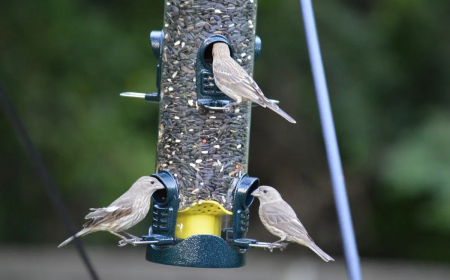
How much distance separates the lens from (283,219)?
4207 millimetres

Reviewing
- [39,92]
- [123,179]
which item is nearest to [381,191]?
[123,179]

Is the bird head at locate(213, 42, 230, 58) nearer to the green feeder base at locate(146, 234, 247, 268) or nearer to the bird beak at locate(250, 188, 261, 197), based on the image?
the bird beak at locate(250, 188, 261, 197)

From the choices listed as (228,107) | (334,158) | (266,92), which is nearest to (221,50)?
(228,107)

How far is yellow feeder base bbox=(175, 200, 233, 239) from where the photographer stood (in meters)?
4.04

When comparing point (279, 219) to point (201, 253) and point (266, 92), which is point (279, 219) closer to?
point (201, 253)

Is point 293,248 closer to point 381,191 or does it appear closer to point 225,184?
point 381,191

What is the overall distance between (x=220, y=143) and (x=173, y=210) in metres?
0.48

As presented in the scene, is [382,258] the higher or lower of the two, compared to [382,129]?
lower

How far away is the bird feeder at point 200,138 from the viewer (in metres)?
4.02

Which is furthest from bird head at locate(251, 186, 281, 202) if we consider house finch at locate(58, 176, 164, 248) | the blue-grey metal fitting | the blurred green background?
the blurred green background

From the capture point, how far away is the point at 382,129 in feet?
26.5

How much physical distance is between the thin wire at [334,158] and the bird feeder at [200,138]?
139cm

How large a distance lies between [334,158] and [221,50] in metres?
1.69

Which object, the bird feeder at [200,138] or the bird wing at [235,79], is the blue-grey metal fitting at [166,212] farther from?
the bird wing at [235,79]
